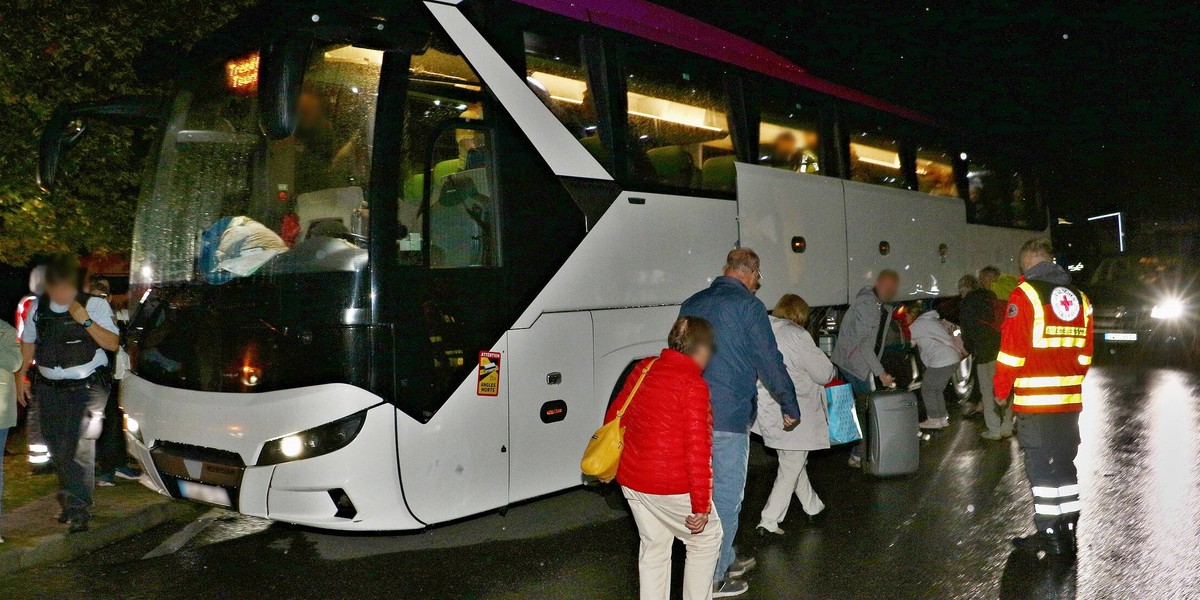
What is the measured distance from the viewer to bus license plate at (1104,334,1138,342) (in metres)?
16.3

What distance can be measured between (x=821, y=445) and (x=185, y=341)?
4.26m

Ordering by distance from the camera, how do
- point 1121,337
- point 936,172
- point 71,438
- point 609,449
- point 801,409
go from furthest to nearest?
point 1121,337
point 936,172
point 71,438
point 801,409
point 609,449

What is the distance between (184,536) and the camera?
670cm

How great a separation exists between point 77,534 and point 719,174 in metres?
5.73

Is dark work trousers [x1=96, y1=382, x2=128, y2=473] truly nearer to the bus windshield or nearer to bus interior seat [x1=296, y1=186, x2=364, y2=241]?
the bus windshield

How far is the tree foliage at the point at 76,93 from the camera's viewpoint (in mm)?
9914

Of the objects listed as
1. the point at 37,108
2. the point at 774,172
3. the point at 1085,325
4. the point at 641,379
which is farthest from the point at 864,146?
the point at 37,108

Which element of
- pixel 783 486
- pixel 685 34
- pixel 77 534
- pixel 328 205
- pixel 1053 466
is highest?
pixel 685 34

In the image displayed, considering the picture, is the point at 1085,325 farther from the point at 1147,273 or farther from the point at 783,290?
the point at 1147,273

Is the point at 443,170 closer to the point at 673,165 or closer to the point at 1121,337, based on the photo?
the point at 673,165

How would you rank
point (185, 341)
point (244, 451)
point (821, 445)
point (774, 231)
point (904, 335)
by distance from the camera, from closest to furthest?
point (244, 451)
point (185, 341)
point (821, 445)
point (774, 231)
point (904, 335)

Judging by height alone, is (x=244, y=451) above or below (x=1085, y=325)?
below

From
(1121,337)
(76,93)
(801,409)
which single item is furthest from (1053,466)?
(1121,337)

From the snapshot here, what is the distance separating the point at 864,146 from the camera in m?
10.4
